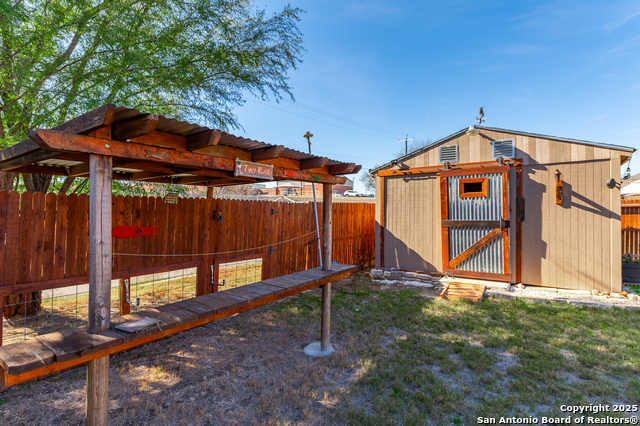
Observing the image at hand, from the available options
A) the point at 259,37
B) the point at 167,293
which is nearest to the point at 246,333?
the point at 167,293

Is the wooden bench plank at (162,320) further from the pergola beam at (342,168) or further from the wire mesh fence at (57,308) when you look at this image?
the pergola beam at (342,168)

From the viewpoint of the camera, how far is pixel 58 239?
11.3ft

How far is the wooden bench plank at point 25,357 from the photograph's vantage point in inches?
60.5

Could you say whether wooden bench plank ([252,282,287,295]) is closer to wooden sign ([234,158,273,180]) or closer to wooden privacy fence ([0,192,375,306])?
wooden sign ([234,158,273,180])

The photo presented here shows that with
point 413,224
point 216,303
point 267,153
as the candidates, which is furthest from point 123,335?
point 413,224

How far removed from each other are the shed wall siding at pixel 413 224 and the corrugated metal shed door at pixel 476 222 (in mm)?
255

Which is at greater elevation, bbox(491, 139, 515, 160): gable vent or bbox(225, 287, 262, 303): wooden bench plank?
bbox(491, 139, 515, 160): gable vent

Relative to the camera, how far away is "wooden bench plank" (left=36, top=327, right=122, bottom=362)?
1.71m

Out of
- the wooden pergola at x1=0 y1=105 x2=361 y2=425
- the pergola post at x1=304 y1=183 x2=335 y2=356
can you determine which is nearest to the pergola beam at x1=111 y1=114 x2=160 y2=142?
the wooden pergola at x1=0 y1=105 x2=361 y2=425

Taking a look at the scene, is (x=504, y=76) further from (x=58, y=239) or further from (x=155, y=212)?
(x=58, y=239)

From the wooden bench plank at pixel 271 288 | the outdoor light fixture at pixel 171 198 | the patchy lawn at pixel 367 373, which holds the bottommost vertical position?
the patchy lawn at pixel 367 373

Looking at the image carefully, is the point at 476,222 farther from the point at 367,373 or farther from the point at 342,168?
the point at 367,373

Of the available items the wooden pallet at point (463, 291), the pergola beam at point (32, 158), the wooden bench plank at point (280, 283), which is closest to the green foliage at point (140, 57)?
the pergola beam at point (32, 158)

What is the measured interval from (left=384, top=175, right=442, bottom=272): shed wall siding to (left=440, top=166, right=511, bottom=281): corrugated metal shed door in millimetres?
255
